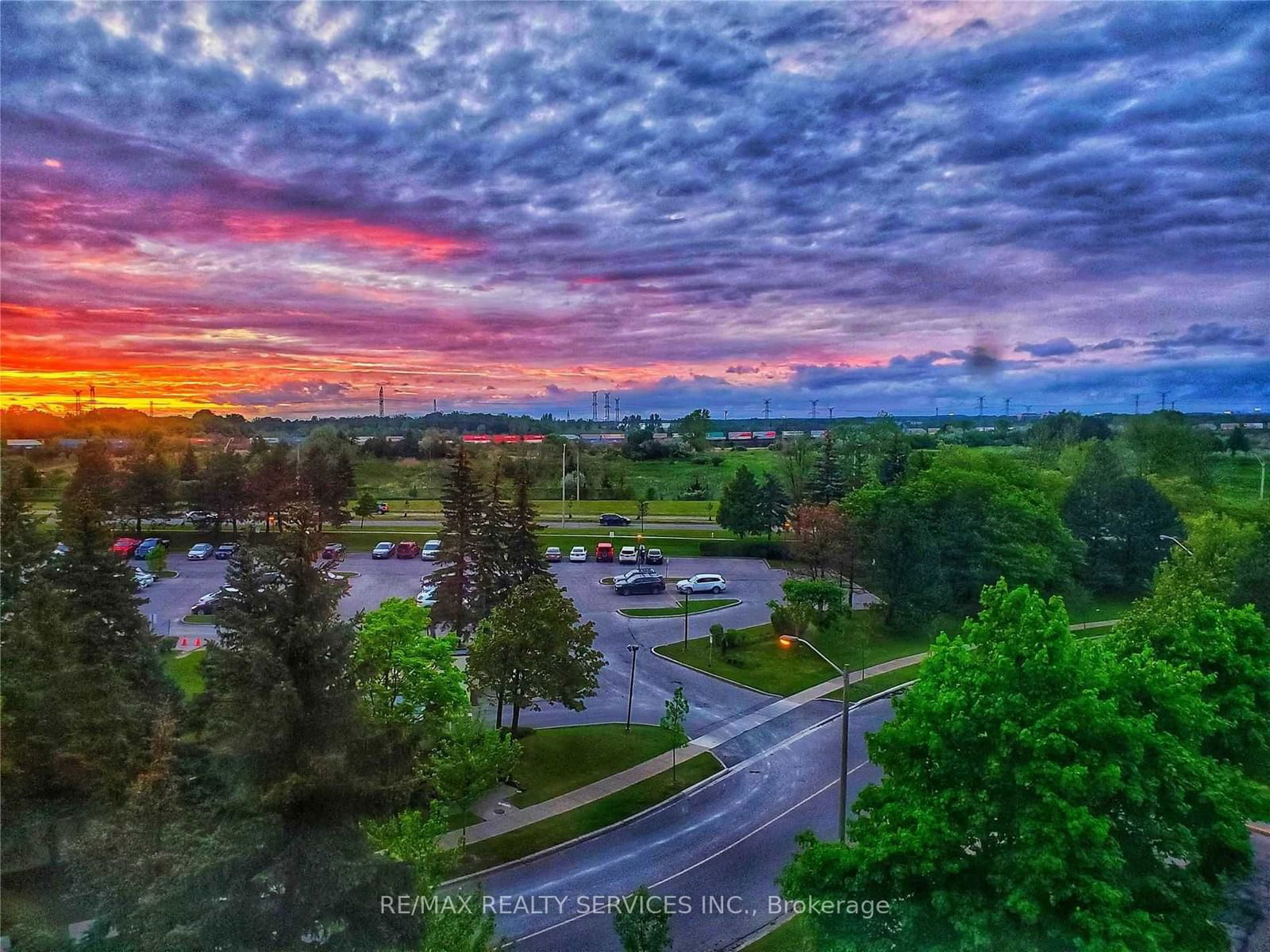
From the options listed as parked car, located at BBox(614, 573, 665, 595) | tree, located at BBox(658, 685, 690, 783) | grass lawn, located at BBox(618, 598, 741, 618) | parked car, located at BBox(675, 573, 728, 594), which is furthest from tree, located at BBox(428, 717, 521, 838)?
parked car, located at BBox(675, 573, 728, 594)

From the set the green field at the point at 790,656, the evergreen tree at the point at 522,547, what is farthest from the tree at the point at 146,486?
the green field at the point at 790,656

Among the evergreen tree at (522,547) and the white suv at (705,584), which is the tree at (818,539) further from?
the evergreen tree at (522,547)

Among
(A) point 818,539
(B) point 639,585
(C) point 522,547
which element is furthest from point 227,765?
(A) point 818,539

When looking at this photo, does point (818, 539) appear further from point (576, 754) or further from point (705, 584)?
point (576, 754)

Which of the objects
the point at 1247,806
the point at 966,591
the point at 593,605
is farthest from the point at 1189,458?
the point at 1247,806

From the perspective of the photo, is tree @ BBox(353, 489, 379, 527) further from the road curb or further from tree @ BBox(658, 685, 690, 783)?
the road curb

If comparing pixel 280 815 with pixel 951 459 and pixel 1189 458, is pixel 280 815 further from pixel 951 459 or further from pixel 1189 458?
pixel 1189 458
